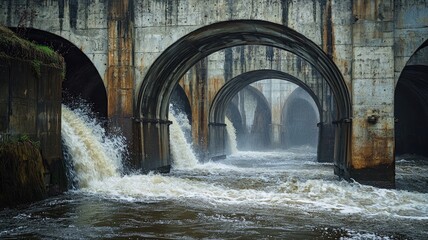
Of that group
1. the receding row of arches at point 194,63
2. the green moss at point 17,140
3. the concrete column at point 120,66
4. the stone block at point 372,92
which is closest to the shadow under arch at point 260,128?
the receding row of arches at point 194,63

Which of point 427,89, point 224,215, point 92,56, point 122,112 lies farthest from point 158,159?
point 427,89

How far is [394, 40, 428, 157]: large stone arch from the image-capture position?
2806 centimetres

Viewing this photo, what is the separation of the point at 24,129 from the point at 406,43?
11.1 meters

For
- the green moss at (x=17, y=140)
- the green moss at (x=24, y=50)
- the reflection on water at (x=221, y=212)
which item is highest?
the green moss at (x=24, y=50)

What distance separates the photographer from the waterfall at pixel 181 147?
24000 mm

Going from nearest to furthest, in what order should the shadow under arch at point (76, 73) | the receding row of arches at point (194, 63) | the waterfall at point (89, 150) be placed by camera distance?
the waterfall at point (89, 150), the receding row of arches at point (194, 63), the shadow under arch at point (76, 73)

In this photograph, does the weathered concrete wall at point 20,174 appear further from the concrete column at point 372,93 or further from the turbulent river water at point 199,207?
the concrete column at point 372,93

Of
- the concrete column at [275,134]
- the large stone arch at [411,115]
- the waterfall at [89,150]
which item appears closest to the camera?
the waterfall at [89,150]

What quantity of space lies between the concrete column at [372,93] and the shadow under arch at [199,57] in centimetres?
59

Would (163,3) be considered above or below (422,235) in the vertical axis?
above

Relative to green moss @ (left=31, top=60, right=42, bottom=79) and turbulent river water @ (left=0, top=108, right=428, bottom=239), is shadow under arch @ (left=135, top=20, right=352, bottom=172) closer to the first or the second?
turbulent river water @ (left=0, top=108, right=428, bottom=239)

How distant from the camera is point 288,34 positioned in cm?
1695

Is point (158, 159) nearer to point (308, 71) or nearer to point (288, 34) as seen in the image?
point (288, 34)

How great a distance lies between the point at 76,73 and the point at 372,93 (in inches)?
456
